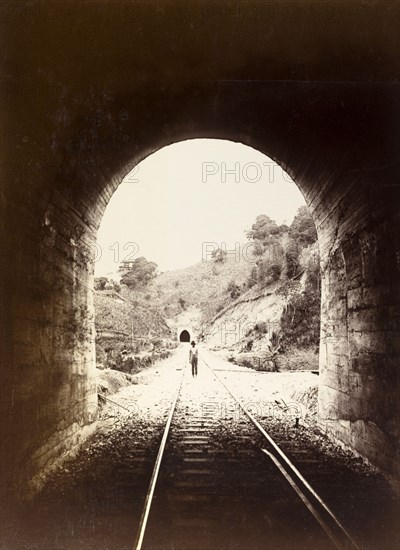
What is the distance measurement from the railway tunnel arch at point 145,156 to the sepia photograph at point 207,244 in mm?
29

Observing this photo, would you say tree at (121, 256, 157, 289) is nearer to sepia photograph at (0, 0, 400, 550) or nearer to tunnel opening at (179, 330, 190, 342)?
sepia photograph at (0, 0, 400, 550)

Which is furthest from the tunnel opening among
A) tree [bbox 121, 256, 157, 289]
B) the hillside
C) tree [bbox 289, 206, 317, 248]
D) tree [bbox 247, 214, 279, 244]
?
tree [bbox 289, 206, 317, 248]

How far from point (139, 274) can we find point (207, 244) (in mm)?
27849

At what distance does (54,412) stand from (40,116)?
362 cm

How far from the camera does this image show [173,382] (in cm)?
1809

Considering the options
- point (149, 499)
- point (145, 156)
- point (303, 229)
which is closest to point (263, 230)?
point (303, 229)

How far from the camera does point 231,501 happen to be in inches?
203

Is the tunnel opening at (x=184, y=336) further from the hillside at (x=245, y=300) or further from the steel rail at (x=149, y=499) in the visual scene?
the steel rail at (x=149, y=499)

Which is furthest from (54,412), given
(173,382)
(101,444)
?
(173,382)

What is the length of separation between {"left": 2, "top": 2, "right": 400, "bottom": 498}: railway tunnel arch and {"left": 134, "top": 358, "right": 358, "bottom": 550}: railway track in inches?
50.9

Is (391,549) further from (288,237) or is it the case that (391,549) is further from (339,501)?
(288,237)

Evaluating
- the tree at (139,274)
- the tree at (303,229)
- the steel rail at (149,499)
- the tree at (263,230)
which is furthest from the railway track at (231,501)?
the tree at (263,230)

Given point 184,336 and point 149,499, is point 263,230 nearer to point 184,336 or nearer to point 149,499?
point 184,336

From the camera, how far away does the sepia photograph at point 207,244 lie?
184 inches
